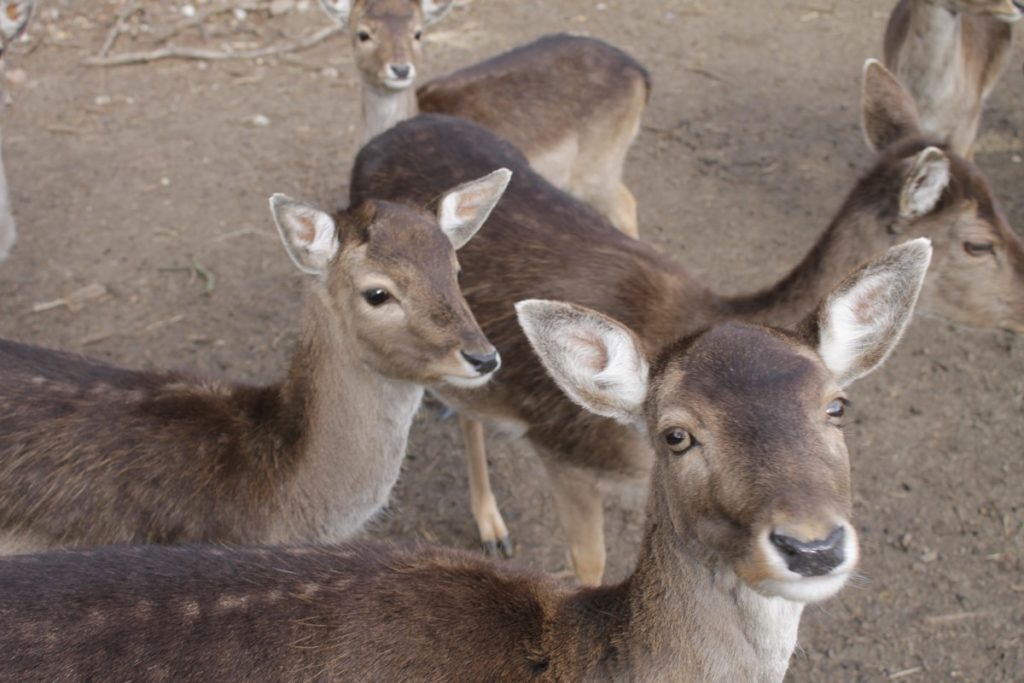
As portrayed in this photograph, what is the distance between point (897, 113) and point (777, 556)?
3123 millimetres

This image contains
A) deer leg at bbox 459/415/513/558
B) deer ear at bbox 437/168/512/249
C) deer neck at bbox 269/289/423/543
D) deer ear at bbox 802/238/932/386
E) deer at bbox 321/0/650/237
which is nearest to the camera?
deer ear at bbox 802/238/932/386

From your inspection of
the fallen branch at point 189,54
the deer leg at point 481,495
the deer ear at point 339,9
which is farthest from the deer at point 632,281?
the fallen branch at point 189,54

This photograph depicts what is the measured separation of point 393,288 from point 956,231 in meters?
2.07

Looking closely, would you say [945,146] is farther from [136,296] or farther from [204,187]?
[204,187]

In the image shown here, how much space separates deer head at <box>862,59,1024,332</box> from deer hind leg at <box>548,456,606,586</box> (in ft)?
4.86

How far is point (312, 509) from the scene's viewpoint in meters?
3.83

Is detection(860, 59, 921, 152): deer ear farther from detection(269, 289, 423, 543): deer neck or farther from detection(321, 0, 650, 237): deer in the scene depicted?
detection(269, 289, 423, 543): deer neck

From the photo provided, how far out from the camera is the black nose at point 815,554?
2.22 meters

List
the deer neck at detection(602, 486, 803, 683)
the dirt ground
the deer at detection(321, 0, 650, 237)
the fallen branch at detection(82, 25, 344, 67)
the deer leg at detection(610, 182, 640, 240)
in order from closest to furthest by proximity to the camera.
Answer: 1. the deer neck at detection(602, 486, 803, 683)
2. the dirt ground
3. the deer at detection(321, 0, 650, 237)
4. the deer leg at detection(610, 182, 640, 240)
5. the fallen branch at detection(82, 25, 344, 67)

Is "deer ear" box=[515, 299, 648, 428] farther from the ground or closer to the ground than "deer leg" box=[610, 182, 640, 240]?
farther from the ground

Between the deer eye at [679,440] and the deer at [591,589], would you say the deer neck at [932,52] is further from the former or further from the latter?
the deer eye at [679,440]

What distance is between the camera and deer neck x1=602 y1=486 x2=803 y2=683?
8.50 ft

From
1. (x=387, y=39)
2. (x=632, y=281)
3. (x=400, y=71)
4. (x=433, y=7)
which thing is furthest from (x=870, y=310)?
(x=433, y=7)

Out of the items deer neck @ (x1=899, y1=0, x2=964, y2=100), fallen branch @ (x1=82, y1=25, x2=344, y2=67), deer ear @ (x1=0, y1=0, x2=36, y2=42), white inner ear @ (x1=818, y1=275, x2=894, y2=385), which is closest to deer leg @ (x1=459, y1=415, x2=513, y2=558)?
white inner ear @ (x1=818, y1=275, x2=894, y2=385)
